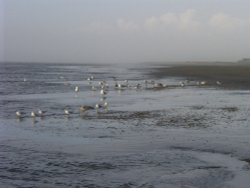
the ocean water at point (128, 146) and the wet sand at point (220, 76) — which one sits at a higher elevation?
the wet sand at point (220, 76)

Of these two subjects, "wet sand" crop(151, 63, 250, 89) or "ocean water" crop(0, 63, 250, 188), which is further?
"wet sand" crop(151, 63, 250, 89)

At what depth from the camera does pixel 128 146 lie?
16.5 metres

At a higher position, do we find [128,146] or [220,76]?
[220,76]

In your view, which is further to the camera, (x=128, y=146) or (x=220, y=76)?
(x=220, y=76)

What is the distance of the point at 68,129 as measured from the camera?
20375mm

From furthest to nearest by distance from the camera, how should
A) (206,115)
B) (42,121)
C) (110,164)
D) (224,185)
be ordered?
1. (206,115)
2. (42,121)
3. (110,164)
4. (224,185)

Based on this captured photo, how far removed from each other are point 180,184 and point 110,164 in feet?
8.69

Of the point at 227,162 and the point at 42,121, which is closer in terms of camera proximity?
the point at 227,162

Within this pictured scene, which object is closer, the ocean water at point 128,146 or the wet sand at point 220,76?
the ocean water at point 128,146

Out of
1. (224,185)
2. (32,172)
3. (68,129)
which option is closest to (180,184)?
(224,185)

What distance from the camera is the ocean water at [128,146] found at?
1225cm

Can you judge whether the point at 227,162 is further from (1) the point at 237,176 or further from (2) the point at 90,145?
(2) the point at 90,145

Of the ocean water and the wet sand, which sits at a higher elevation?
the wet sand

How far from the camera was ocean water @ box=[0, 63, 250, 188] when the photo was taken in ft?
40.2
